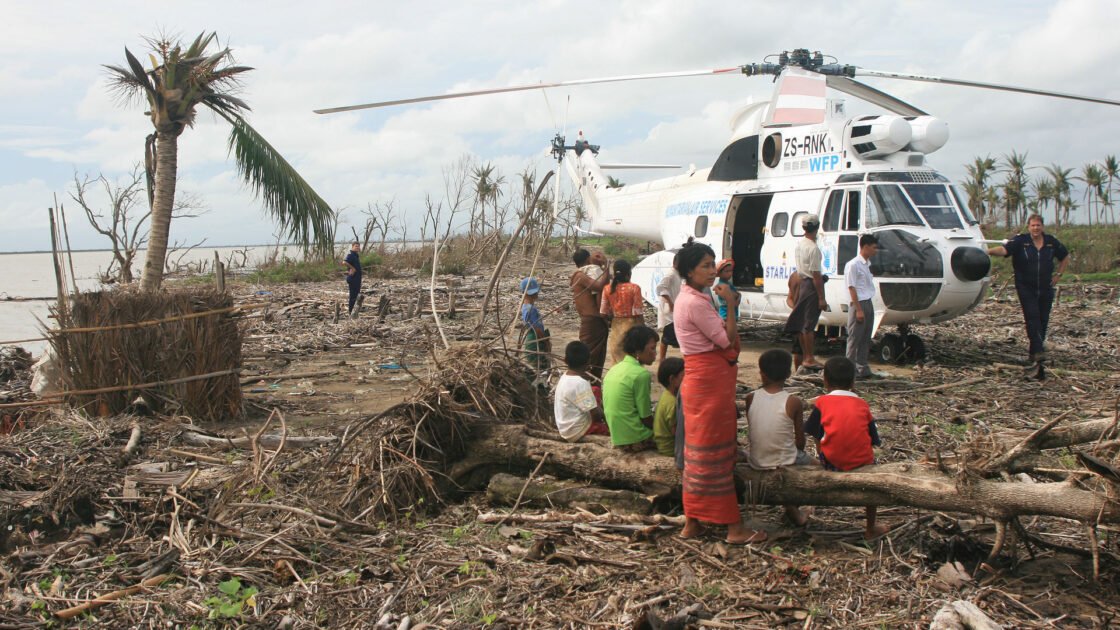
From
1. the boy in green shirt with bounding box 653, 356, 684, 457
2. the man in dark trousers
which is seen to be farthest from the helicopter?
the man in dark trousers

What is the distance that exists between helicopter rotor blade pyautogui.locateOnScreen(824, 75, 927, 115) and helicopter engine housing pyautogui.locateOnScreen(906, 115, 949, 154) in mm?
530

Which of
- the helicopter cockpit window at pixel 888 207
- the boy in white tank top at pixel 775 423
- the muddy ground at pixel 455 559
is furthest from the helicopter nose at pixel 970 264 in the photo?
the boy in white tank top at pixel 775 423

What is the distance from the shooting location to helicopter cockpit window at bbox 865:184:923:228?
9609 millimetres

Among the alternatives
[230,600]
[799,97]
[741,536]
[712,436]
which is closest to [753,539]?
[741,536]

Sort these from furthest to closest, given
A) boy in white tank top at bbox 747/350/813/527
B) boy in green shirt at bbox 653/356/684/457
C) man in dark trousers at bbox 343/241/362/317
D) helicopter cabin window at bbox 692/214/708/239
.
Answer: man in dark trousers at bbox 343/241/362/317
helicopter cabin window at bbox 692/214/708/239
boy in green shirt at bbox 653/356/684/457
boy in white tank top at bbox 747/350/813/527

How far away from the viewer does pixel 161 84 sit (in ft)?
38.3

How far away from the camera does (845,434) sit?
4473 millimetres

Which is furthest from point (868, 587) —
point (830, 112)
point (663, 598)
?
point (830, 112)

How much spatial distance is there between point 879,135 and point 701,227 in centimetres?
305

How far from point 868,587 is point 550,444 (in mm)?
2220

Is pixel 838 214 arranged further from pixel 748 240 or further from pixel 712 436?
pixel 712 436

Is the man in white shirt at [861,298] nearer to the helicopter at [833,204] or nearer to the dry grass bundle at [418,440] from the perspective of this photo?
the helicopter at [833,204]

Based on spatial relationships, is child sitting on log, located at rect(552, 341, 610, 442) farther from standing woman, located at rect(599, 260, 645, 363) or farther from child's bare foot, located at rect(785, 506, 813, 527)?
standing woman, located at rect(599, 260, 645, 363)

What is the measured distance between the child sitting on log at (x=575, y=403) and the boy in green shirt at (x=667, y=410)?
1.69 ft
